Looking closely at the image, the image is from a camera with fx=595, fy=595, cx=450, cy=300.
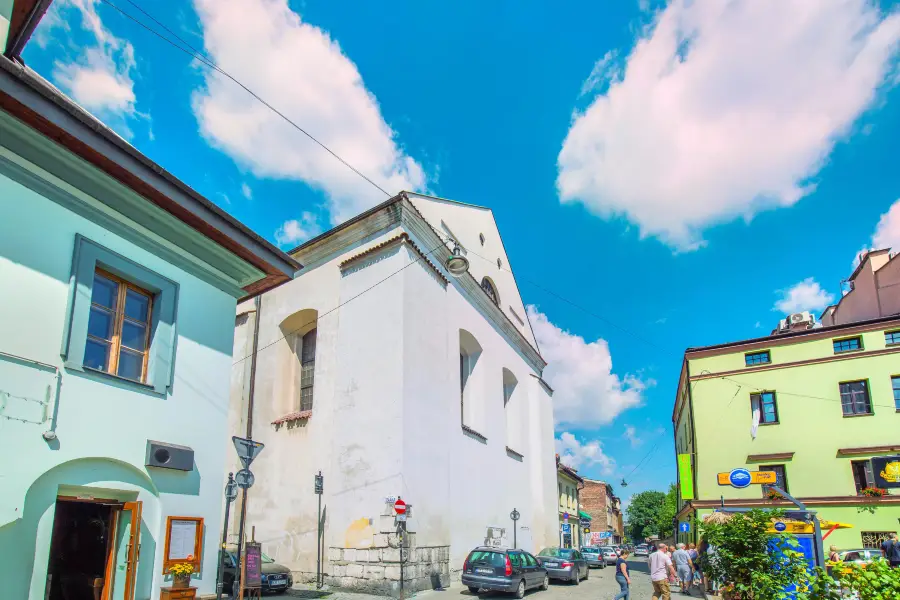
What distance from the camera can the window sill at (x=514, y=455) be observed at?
2577 centimetres

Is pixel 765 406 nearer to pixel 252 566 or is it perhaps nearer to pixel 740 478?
pixel 740 478

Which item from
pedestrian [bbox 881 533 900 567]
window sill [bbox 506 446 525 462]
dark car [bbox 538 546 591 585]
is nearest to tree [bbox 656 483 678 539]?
window sill [bbox 506 446 525 462]

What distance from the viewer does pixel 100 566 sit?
7.70 meters

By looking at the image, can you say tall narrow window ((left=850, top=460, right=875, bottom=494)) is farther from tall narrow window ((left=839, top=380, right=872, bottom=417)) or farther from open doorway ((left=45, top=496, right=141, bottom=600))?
open doorway ((left=45, top=496, right=141, bottom=600))

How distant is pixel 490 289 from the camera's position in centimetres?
2750

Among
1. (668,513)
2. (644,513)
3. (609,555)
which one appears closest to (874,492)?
(609,555)

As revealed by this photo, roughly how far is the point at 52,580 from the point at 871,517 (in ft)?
84.4

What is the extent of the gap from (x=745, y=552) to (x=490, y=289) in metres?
19.7

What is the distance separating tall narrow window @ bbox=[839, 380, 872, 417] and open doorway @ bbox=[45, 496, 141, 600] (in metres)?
25.7

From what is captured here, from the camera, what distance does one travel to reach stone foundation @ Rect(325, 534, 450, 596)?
15.5 metres

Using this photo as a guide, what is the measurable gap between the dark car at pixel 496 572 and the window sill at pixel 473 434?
487cm

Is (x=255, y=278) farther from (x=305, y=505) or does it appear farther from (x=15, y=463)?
(x=305, y=505)

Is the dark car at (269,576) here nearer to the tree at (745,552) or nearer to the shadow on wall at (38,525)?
the shadow on wall at (38,525)

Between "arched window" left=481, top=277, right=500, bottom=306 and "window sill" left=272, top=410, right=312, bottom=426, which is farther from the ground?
"arched window" left=481, top=277, right=500, bottom=306
